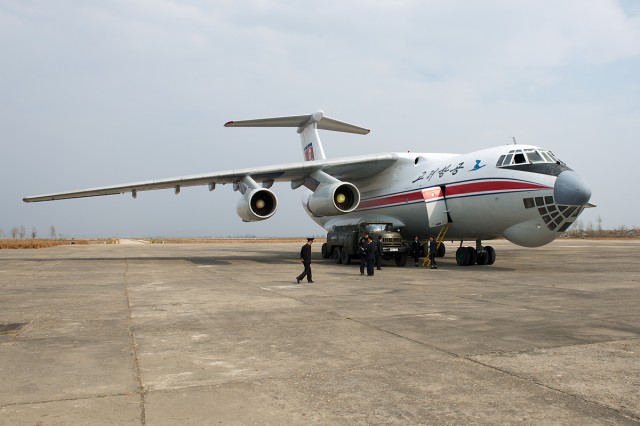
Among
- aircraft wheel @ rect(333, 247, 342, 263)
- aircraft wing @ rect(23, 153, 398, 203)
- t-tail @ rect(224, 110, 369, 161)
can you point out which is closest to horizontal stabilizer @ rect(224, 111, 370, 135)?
t-tail @ rect(224, 110, 369, 161)

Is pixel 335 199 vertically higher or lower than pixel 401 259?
higher

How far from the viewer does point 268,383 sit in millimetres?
4277

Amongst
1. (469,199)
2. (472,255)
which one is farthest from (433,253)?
(469,199)

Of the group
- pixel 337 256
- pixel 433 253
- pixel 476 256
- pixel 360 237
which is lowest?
pixel 337 256

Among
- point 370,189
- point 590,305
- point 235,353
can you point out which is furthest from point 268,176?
point 235,353

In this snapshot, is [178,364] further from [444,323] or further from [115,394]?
[444,323]

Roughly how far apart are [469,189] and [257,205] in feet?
24.0

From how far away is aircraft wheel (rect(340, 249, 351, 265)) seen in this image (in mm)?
19747

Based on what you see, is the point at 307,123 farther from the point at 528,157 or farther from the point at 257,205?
the point at 528,157

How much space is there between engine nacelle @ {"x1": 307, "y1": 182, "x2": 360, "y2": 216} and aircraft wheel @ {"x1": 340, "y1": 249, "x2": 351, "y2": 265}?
184 centimetres

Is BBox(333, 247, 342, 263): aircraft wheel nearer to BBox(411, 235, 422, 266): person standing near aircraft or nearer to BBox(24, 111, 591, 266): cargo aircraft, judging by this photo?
BBox(24, 111, 591, 266): cargo aircraft

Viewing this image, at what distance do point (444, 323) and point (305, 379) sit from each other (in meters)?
3.05

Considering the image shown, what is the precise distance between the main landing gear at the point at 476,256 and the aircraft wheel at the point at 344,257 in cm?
397

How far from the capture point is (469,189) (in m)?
16.4
